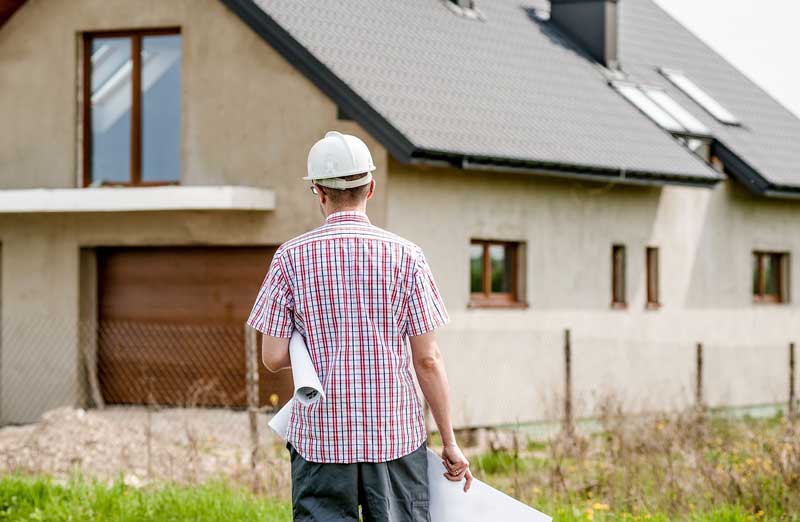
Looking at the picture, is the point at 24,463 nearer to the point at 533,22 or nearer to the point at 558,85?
the point at 558,85

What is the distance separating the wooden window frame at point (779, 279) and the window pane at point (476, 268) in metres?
5.72

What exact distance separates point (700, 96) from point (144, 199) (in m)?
9.45

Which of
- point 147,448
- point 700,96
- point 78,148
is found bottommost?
point 147,448

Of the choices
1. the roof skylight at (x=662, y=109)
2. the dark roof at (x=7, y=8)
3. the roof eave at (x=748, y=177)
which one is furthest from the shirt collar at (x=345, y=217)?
the roof eave at (x=748, y=177)

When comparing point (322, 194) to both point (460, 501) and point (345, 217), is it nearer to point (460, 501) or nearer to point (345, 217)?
point (345, 217)

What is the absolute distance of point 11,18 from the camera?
50.6 feet

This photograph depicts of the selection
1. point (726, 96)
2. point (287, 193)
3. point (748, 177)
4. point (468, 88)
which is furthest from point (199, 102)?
point (726, 96)

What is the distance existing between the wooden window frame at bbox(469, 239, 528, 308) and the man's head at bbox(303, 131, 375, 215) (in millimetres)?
10071

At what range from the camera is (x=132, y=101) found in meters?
14.9

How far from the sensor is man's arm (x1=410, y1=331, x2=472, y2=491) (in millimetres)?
4391

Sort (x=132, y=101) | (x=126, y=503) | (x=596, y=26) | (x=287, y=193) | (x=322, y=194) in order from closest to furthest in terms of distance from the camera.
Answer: (x=322, y=194) < (x=126, y=503) < (x=287, y=193) < (x=132, y=101) < (x=596, y=26)

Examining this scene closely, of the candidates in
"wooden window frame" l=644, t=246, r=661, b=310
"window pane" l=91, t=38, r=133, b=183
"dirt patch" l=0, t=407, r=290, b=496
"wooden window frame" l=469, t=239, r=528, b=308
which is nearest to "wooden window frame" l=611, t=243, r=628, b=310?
"wooden window frame" l=644, t=246, r=661, b=310

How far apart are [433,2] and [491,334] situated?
16.7 feet

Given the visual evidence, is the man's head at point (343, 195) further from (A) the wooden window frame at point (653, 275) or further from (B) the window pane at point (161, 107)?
(A) the wooden window frame at point (653, 275)
